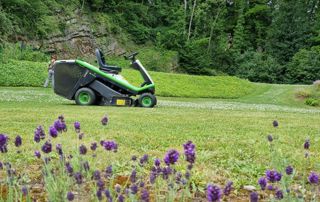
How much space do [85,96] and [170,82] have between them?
1413 cm

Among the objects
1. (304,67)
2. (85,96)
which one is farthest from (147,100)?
(304,67)

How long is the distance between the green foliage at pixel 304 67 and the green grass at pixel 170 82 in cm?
1208

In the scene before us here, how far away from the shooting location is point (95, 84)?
11555 millimetres

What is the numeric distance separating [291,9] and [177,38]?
549 inches

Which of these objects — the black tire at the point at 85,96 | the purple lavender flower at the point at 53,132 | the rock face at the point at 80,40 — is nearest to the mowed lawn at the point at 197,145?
the purple lavender flower at the point at 53,132

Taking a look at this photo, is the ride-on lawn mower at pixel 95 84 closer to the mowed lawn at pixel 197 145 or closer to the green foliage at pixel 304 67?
the mowed lawn at pixel 197 145

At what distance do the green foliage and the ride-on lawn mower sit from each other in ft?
98.2

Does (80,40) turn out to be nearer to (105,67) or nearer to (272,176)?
(105,67)

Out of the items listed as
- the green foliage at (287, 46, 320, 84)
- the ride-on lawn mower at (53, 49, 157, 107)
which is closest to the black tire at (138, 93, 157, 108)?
the ride-on lawn mower at (53, 49, 157, 107)

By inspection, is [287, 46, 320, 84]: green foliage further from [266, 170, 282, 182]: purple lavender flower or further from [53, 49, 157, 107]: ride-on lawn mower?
[266, 170, 282, 182]: purple lavender flower

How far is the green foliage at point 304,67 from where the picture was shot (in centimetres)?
3794

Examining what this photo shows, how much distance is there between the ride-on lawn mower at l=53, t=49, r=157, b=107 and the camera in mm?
11422

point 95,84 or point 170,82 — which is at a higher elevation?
point 95,84

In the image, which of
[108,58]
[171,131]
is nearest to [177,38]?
[108,58]
